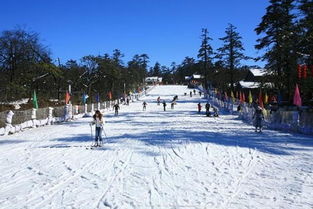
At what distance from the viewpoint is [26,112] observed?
73.1 ft

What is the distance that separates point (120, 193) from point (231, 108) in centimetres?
3354

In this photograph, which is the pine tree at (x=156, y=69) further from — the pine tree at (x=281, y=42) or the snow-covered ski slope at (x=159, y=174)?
the snow-covered ski slope at (x=159, y=174)

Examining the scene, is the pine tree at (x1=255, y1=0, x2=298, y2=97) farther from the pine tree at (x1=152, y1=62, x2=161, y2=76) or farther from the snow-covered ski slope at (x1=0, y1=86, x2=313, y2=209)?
the pine tree at (x1=152, y1=62, x2=161, y2=76)

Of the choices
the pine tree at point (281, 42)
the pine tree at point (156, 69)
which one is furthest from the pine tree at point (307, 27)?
the pine tree at point (156, 69)

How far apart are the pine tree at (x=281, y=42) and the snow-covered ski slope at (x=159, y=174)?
1083 cm

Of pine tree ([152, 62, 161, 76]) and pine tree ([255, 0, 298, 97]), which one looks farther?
pine tree ([152, 62, 161, 76])

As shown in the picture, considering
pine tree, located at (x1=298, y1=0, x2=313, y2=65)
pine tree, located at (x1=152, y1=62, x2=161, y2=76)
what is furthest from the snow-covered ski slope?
pine tree, located at (x1=152, y1=62, x2=161, y2=76)

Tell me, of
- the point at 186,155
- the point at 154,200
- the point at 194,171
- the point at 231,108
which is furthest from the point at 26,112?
the point at 231,108

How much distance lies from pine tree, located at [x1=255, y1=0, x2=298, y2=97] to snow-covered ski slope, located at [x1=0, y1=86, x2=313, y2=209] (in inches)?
426

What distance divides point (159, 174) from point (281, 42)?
2064cm

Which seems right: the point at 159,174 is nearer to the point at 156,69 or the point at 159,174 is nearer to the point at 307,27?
the point at 307,27

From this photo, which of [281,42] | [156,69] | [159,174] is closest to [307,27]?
[281,42]

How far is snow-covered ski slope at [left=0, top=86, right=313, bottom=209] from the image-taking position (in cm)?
691

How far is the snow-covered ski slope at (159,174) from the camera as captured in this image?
691 cm
